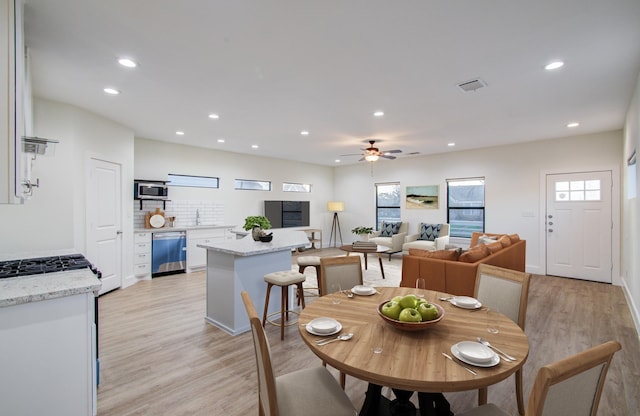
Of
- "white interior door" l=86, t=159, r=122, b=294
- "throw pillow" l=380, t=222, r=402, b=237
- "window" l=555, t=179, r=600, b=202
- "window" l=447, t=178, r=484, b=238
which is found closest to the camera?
"white interior door" l=86, t=159, r=122, b=294

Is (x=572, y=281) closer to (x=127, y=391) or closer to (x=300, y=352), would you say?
(x=300, y=352)

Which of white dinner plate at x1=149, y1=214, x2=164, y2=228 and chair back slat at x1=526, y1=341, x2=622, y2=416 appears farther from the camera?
white dinner plate at x1=149, y1=214, x2=164, y2=228

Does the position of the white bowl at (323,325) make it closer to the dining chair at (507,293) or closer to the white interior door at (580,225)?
the dining chair at (507,293)

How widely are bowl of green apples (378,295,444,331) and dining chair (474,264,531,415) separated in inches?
31.1

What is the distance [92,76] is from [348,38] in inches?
105

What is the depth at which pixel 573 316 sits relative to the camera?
3738 millimetres

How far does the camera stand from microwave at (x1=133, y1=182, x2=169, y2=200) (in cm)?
548

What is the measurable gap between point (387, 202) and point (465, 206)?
2.17 metres

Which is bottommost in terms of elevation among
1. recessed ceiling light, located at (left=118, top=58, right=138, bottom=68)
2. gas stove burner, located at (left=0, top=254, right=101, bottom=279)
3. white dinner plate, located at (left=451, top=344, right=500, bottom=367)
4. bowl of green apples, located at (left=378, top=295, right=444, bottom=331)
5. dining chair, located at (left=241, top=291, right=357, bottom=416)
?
dining chair, located at (left=241, top=291, right=357, bottom=416)

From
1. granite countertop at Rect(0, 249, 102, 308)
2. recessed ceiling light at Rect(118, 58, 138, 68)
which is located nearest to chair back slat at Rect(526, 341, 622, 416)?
granite countertop at Rect(0, 249, 102, 308)

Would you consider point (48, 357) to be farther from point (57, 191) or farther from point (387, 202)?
point (387, 202)

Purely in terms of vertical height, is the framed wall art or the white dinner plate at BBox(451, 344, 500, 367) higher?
the framed wall art

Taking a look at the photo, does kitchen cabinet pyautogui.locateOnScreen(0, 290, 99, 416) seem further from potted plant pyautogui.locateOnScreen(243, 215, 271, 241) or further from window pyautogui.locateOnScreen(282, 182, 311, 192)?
window pyautogui.locateOnScreen(282, 182, 311, 192)

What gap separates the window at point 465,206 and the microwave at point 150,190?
6381 millimetres
